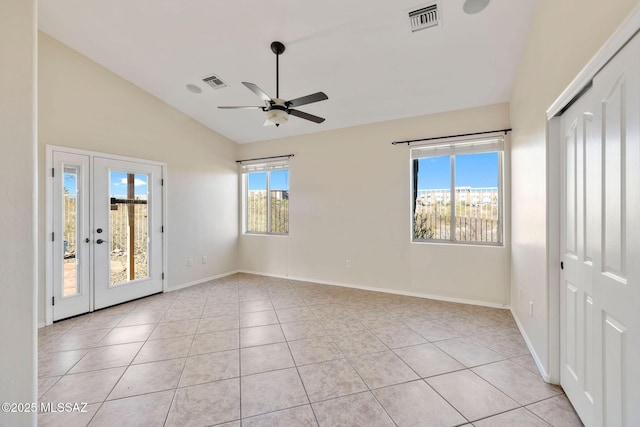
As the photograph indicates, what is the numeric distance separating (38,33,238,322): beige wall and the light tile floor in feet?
4.62

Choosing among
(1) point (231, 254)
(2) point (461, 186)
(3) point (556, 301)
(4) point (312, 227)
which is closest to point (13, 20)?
(3) point (556, 301)

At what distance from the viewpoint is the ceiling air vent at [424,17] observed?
2.25 m

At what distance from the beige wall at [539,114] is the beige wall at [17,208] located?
261cm

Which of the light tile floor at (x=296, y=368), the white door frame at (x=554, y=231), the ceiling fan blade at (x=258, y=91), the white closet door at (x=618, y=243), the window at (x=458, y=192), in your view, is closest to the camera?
the white closet door at (x=618, y=243)

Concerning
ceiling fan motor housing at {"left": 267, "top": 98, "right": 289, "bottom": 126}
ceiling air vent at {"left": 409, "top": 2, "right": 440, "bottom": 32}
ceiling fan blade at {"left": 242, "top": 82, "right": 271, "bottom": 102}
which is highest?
ceiling air vent at {"left": 409, "top": 2, "right": 440, "bottom": 32}

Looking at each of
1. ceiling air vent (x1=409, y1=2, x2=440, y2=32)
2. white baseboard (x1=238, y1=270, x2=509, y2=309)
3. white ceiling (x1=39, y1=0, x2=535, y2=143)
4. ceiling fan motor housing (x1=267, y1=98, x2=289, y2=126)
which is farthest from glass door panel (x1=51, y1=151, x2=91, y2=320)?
ceiling air vent (x1=409, y1=2, x2=440, y2=32)

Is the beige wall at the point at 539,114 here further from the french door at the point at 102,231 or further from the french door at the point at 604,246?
the french door at the point at 102,231

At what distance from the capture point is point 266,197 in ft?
17.9

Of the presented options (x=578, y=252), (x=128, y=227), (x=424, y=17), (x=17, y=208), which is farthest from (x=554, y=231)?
(x=128, y=227)

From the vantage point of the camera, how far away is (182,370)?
2.15 metres

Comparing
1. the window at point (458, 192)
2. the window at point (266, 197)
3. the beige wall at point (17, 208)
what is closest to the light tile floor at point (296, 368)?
the beige wall at point (17, 208)

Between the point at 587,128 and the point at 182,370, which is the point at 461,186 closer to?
the point at 587,128

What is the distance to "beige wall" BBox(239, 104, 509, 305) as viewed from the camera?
3605 mm

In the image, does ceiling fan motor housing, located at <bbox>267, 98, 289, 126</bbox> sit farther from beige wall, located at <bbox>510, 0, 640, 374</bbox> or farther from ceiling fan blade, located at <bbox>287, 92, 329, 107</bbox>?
beige wall, located at <bbox>510, 0, 640, 374</bbox>
